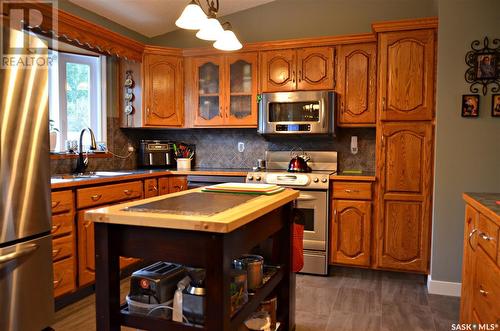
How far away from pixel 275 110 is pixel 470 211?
7.06 feet

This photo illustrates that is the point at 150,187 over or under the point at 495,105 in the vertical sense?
under

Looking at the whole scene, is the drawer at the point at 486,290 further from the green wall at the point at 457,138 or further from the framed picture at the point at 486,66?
the framed picture at the point at 486,66

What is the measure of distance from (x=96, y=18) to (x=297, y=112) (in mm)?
2150

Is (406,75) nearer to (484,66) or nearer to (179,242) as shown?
(484,66)

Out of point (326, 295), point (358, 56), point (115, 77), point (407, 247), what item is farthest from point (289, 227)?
point (115, 77)

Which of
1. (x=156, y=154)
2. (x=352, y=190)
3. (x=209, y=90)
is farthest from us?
(x=156, y=154)

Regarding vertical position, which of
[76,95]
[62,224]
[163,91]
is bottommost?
[62,224]

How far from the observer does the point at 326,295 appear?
3.01 m

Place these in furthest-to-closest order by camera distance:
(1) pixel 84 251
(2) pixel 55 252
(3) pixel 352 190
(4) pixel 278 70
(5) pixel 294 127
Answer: (4) pixel 278 70 → (5) pixel 294 127 → (3) pixel 352 190 → (1) pixel 84 251 → (2) pixel 55 252

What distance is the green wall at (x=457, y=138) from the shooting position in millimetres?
2875

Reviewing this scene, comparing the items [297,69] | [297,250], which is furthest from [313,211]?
[297,69]

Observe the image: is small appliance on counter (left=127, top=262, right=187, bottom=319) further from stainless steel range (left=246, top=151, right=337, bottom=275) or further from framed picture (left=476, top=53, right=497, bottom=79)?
framed picture (left=476, top=53, right=497, bottom=79)

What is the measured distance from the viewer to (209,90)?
13.5 feet

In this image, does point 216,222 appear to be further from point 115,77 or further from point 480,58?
point 115,77
